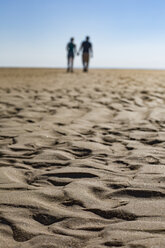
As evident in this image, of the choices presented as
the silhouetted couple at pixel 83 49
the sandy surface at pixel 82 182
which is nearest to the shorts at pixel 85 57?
the silhouetted couple at pixel 83 49

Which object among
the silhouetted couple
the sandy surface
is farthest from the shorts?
the sandy surface

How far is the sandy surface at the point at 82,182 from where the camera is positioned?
4.48 ft

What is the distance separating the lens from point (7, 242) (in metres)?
1.31

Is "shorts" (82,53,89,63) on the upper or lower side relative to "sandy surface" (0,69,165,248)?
upper

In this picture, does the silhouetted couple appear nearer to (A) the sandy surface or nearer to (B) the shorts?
(B) the shorts

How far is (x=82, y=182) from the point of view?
6.28 feet

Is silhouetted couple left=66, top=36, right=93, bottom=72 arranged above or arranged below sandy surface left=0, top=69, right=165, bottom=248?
above

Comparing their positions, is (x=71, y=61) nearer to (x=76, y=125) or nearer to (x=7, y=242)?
(x=76, y=125)

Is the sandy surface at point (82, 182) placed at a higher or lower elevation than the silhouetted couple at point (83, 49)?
lower

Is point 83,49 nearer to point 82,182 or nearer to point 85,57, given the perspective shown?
point 85,57

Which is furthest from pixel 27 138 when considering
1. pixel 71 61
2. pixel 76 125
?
pixel 71 61

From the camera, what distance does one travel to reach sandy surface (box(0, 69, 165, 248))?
137 centimetres

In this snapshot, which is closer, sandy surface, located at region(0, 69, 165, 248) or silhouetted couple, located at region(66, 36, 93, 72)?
sandy surface, located at region(0, 69, 165, 248)

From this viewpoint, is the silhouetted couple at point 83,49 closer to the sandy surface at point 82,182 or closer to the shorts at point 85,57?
the shorts at point 85,57
